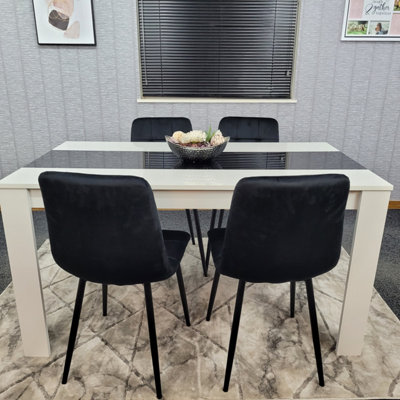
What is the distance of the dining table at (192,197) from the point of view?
138 centimetres

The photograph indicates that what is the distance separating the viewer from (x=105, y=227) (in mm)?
1154

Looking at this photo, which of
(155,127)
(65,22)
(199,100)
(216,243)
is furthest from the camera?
(199,100)

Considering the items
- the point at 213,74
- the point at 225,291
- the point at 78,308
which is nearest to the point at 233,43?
the point at 213,74

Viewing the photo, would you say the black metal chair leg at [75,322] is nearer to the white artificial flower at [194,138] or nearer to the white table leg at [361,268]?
the white artificial flower at [194,138]

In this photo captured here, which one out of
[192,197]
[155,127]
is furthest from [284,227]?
[155,127]

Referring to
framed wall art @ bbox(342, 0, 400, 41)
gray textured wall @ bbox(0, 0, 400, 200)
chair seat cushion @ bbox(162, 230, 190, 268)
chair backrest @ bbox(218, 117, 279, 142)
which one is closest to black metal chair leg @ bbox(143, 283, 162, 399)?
chair seat cushion @ bbox(162, 230, 190, 268)

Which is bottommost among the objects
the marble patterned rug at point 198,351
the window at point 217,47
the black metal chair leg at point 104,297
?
the marble patterned rug at point 198,351

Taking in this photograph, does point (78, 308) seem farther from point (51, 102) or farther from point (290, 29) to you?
point (290, 29)

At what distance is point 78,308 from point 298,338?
0.99m

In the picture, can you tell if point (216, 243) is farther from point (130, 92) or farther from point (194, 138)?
point (130, 92)

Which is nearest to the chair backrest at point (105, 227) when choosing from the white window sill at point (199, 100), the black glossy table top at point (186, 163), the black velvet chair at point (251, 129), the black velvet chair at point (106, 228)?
the black velvet chair at point (106, 228)

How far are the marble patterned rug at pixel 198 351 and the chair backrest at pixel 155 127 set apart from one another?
0.94 metres

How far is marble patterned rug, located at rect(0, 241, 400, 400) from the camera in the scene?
4.56ft

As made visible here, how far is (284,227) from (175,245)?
568 mm
